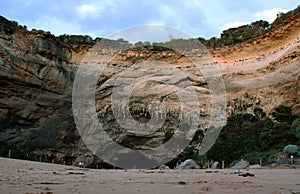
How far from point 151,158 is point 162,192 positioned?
22.9 meters

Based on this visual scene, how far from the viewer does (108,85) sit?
93.0ft

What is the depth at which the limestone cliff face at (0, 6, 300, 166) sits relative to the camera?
955 inches

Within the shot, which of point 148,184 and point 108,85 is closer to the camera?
point 148,184

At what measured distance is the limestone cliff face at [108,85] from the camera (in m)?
24.2

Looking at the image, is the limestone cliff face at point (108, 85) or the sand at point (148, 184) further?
the limestone cliff face at point (108, 85)

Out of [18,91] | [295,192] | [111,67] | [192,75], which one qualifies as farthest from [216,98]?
[295,192]

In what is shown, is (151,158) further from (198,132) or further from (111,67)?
(111,67)

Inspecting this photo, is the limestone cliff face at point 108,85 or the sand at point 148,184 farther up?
the limestone cliff face at point 108,85

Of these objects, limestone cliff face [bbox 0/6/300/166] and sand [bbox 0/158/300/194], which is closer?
sand [bbox 0/158/300/194]

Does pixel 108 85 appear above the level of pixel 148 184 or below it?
above

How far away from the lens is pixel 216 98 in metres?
28.1

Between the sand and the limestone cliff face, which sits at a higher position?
the limestone cliff face

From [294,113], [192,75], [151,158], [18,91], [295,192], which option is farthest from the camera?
[192,75]

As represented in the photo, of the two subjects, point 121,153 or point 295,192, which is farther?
point 121,153
